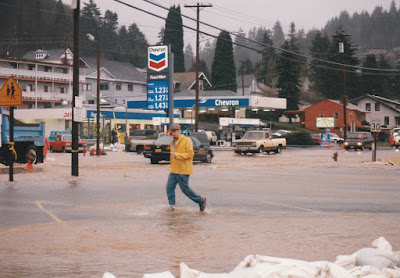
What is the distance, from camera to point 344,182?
2086cm

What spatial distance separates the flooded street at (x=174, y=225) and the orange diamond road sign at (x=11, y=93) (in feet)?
7.89

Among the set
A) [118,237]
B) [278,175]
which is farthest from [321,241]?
[278,175]

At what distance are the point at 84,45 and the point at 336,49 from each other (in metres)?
53.3

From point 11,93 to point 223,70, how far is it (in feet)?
343

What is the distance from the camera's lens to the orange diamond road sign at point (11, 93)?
18.1 metres

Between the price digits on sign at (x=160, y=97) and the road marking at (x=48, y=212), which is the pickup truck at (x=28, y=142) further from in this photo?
the price digits on sign at (x=160, y=97)

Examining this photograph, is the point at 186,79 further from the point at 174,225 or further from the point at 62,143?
the point at 174,225

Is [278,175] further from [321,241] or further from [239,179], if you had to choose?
[321,241]

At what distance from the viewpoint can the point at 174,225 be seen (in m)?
10.6

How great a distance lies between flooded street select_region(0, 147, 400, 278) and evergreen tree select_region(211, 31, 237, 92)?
3977 inches

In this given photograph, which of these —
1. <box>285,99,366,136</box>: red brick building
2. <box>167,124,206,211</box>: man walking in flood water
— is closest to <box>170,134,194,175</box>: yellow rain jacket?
<box>167,124,206,211</box>: man walking in flood water

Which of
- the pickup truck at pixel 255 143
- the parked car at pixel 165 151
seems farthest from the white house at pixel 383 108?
the parked car at pixel 165 151

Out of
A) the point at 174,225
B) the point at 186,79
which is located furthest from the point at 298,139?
the point at 174,225

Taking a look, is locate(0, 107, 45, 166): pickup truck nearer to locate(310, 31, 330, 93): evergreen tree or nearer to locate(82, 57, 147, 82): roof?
locate(82, 57, 147, 82): roof
